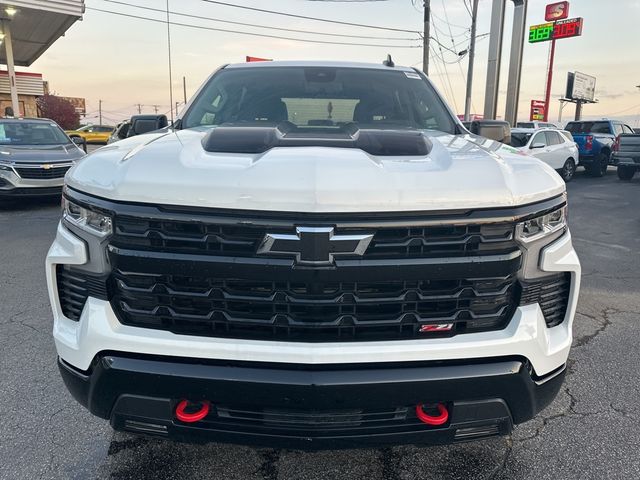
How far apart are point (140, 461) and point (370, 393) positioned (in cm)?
132

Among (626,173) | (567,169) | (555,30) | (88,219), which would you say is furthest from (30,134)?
(555,30)

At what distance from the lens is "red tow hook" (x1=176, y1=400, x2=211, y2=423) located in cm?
173

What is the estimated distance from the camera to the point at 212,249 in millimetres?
1665

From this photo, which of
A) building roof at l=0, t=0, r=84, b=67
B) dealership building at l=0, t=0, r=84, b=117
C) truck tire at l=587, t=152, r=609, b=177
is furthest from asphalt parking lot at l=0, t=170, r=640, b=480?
dealership building at l=0, t=0, r=84, b=117

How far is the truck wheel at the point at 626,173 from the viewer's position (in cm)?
1606

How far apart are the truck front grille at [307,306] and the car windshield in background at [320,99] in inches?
60.9

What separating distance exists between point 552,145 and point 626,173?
3.97m

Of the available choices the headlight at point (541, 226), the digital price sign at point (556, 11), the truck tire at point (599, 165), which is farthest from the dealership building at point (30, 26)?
the digital price sign at point (556, 11)

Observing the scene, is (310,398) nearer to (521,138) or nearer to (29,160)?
(29,160)

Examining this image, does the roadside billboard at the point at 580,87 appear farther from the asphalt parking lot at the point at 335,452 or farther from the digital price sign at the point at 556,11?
the asphalt parking lot at the point at 335,452

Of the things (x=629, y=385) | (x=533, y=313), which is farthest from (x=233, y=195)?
(x=629, y=385)

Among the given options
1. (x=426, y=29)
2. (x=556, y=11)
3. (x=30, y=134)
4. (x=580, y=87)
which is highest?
(x=556, y=11)

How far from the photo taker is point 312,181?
1.64 m

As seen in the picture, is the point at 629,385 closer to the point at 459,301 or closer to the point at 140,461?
the point at 459,301
